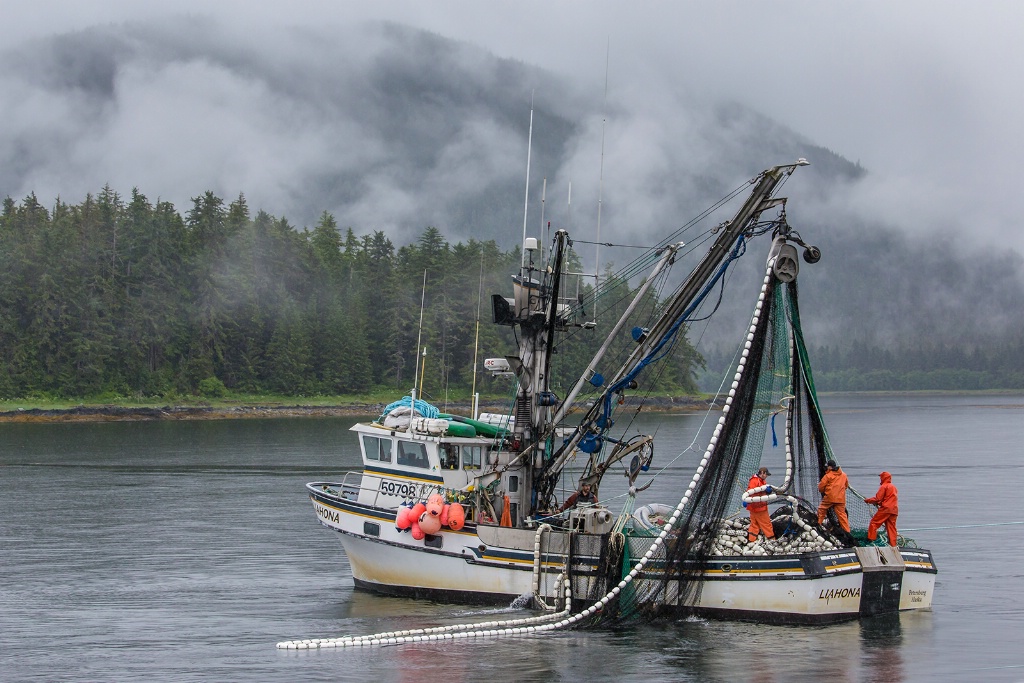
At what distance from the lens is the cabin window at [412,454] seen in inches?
1065

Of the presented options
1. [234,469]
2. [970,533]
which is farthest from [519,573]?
[234,469]

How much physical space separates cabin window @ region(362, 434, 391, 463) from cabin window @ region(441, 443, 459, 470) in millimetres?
1487

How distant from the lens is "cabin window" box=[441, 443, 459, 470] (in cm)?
2686

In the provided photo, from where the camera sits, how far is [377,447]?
2786 centimetres

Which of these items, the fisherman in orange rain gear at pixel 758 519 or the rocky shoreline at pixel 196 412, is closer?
the fisherman in orange rain gear at pixel 758 519

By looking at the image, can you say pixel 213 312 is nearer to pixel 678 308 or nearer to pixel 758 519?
pixel 678 308

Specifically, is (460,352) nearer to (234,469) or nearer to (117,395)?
(117,395)

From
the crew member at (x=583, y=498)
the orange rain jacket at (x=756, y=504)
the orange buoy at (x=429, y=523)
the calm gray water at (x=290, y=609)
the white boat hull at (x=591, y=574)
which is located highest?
the orange rain jacket at (x=756, y=504)

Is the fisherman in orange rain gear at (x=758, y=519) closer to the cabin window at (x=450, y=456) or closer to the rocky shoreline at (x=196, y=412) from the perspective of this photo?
the cabin window at (x=450, y=456)

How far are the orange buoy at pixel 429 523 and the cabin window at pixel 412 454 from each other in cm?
188

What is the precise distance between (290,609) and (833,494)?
489 inches

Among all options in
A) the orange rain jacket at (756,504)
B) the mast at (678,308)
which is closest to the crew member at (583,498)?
the mast at (678,308)

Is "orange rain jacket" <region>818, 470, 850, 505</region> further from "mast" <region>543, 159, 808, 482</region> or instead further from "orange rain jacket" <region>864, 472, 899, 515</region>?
"mast" <region>543, 159, 808, 482</region>

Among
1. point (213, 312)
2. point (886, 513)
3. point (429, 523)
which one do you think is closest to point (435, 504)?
point (429, 523)
